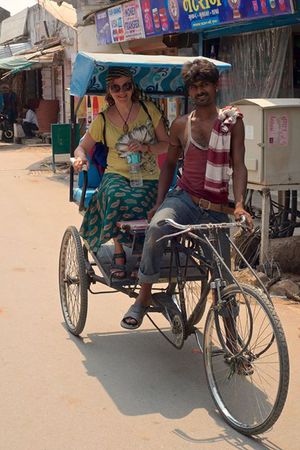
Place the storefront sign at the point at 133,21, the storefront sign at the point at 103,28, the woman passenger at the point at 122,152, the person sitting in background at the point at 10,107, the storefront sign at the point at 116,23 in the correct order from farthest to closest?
the person sitting in background at the point at 10,107, the storefront sign at the point at 103,28, the storefront sign at the point at 116,23, the storefront sign at the point at 133,21, the woman passenger at the point at 122,152

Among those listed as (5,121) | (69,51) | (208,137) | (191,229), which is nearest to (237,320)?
(191,229)

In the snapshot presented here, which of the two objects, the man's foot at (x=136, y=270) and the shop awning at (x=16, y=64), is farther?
the shop awning at (x=16, y=64)

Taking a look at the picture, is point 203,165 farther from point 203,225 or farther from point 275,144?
point 275,144

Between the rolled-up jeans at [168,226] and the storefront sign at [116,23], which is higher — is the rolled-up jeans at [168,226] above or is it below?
below

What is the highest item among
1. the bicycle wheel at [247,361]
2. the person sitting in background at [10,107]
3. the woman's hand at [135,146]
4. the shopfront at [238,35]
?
the shopfront at [238,35]


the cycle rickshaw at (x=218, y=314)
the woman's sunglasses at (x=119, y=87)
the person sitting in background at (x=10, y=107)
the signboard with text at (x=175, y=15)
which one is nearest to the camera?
the cycle rickshaw at (x=218, y=314)

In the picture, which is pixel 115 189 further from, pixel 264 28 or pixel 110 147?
pixel 264 28

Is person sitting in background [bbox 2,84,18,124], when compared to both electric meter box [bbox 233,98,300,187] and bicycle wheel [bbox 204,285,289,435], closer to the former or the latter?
electric meter box [bbox 233,98,300,187]

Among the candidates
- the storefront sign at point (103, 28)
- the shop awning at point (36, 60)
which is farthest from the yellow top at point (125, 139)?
the shop awning at point (36, 60)

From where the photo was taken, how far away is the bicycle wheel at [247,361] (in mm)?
3475

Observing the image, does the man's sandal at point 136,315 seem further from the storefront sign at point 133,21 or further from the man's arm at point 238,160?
the storefront sign at point 133,21

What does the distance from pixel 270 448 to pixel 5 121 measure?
75.7ft

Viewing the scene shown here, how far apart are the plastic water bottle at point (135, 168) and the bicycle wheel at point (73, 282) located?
610mm

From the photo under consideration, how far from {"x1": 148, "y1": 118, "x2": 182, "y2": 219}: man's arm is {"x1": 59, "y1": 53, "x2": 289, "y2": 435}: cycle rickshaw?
255mm
